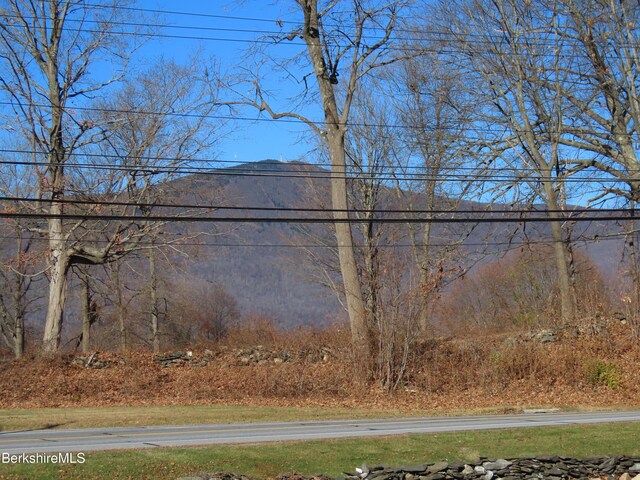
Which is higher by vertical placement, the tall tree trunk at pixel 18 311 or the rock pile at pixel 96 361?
the tall tree trunk at pixel 18 311

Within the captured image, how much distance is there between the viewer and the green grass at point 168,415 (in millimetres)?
18625

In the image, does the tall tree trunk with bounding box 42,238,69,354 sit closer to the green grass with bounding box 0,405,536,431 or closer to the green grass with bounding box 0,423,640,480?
the green grass with bounding box 0,405,536,431

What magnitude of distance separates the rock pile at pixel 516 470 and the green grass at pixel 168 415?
7.47 m

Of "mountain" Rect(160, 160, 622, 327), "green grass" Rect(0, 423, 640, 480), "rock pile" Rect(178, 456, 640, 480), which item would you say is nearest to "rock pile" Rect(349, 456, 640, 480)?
"rock pile" Rect(178, 456, 640, 480)

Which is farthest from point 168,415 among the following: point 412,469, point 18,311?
point 18,311

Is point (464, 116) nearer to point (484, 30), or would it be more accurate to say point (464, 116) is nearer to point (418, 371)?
point (484, 30)

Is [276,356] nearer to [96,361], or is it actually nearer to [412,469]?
[96,361]

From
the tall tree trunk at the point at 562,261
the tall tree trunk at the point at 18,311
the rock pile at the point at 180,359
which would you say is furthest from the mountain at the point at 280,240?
the tall tree trunk at the point at 18,311

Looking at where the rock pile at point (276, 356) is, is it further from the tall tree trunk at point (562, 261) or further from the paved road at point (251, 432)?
the tall tree trunk at point (562, 261)

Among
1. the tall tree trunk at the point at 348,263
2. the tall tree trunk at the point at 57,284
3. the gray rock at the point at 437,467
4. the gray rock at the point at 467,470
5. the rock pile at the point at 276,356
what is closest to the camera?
the gray rock at the point at 437,467

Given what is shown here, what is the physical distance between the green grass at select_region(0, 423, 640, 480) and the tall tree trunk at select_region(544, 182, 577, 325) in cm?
1641

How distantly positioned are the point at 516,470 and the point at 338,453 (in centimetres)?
307

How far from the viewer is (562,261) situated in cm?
3419

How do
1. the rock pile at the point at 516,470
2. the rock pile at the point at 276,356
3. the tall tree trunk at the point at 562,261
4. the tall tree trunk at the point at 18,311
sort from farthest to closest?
the tall tree trunk at the point at 18,311 → the tall tree trunk at the point at 562,261 → the rock pile at the point at 276,356 → the rock pile at the point at 516,470
